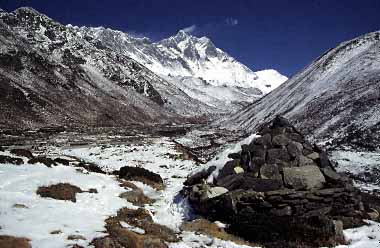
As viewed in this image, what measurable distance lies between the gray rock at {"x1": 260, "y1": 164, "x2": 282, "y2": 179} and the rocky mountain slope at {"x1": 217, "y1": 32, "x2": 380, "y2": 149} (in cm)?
3135

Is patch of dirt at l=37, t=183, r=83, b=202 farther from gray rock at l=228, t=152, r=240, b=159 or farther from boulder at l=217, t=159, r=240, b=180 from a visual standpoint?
gray rock at l=228, t=152, r=240, b=159

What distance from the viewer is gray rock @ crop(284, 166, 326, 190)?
68.4 ft

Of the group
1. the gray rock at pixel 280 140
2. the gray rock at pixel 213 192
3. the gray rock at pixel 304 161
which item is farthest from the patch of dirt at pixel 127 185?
the gray rock at pixel 304 161

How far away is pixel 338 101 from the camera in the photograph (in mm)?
83250

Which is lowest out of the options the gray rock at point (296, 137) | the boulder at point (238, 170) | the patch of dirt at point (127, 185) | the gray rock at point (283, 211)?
the gray rock at point (283, 211)

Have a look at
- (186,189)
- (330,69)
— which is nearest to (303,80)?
(330,69)

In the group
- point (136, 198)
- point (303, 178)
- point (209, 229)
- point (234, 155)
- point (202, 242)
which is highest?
point (234, 155)

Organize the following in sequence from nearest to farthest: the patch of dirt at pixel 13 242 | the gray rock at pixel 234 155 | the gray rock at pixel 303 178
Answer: the patch of dirt at pixel 13 242 < the gray rock at pixel 303 178 < the gray rock at pixel 234 155

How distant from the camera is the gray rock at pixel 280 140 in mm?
23906

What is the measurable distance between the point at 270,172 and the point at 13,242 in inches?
514

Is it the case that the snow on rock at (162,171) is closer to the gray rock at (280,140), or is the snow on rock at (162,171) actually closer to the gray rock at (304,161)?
the gray rock at (280,140)

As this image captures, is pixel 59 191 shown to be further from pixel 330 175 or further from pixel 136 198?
pixel 330 175

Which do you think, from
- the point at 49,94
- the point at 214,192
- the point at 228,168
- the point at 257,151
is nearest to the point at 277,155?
the point at 257,151

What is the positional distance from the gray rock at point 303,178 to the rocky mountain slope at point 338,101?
30.9 m
